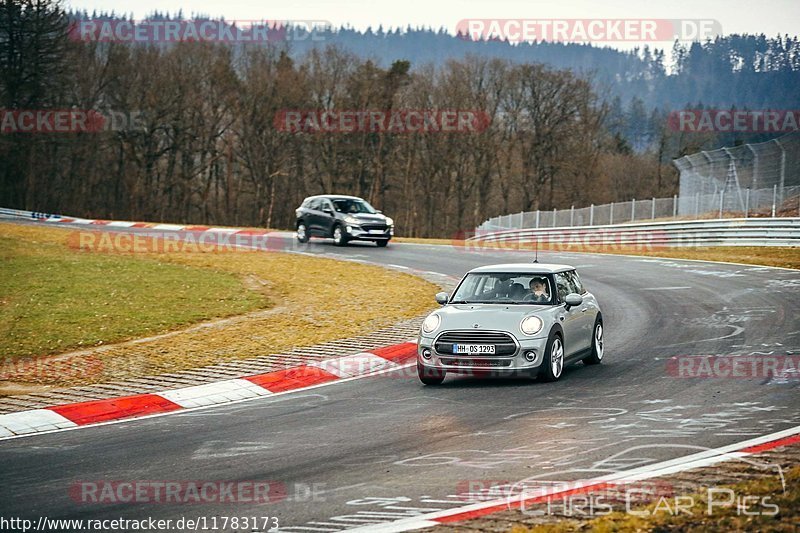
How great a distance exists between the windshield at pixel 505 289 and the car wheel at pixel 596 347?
117 centimetres

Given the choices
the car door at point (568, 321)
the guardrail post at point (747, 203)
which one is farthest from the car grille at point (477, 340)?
the guardrail post at point (747, 203)

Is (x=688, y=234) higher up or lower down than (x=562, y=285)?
higher up

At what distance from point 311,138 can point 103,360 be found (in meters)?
61.5

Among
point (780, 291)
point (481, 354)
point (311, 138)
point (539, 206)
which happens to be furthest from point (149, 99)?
point (481, 354)

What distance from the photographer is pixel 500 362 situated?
11.4 m

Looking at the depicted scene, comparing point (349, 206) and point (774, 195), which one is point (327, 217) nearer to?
point (349, 206)

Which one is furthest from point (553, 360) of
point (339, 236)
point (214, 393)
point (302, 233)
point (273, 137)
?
point (273, 137)

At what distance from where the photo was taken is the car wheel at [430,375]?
38.2ft

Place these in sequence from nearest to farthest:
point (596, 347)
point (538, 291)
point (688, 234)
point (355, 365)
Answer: point (538, 291)
point (596, 347)
point (355, 365)
point (688, 234)

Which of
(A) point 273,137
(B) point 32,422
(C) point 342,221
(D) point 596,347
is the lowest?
(B) point 32,422

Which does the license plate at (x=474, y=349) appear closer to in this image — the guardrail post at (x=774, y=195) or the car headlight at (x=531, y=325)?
the car headlight at (x=531, y=325)

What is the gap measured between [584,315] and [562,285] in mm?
528

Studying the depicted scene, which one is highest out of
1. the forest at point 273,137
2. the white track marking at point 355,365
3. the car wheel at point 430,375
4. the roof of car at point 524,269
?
the forest at point 273,137

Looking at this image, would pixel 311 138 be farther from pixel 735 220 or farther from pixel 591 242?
pixel 735 220
